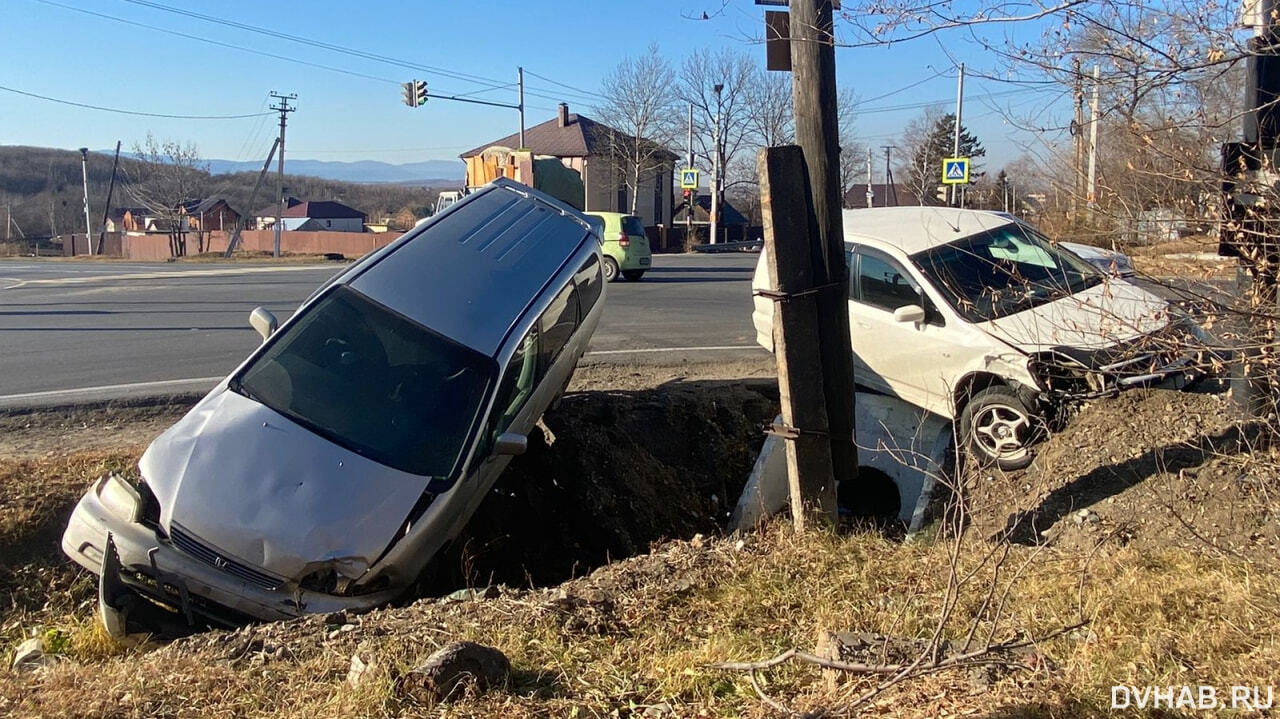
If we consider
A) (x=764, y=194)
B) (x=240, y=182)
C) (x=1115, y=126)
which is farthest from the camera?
(x=240, y=182)

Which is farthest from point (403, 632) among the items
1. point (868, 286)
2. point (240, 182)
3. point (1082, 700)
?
point (240, 182)

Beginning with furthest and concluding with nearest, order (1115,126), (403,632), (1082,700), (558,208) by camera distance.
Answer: (558,208), (1115,126), (403,632), (1082,700)

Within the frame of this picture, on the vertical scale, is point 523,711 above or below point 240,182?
below

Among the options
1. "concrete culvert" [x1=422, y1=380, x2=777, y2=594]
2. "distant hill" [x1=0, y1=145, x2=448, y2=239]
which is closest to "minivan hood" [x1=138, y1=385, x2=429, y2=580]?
"concrete culvert" [x1=422, y1=380, x2=777, y2=594]

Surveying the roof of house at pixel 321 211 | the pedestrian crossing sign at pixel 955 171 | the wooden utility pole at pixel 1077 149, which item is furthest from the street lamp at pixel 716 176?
the roof of house at pixel 321 211

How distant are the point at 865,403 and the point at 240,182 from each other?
415ft

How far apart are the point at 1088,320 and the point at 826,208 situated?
6.70 ft

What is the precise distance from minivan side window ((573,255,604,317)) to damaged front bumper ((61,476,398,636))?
11.7ft

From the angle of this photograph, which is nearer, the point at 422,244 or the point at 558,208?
the point at 422,244

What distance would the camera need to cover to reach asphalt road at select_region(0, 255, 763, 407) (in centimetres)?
944

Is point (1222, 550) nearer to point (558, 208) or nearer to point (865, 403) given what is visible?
point (865, 403)

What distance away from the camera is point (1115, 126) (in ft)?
13.5

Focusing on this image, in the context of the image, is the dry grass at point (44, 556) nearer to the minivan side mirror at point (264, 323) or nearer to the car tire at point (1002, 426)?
the minivan side mirror at point (264, 323)

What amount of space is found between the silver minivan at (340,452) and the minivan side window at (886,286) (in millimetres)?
2863
